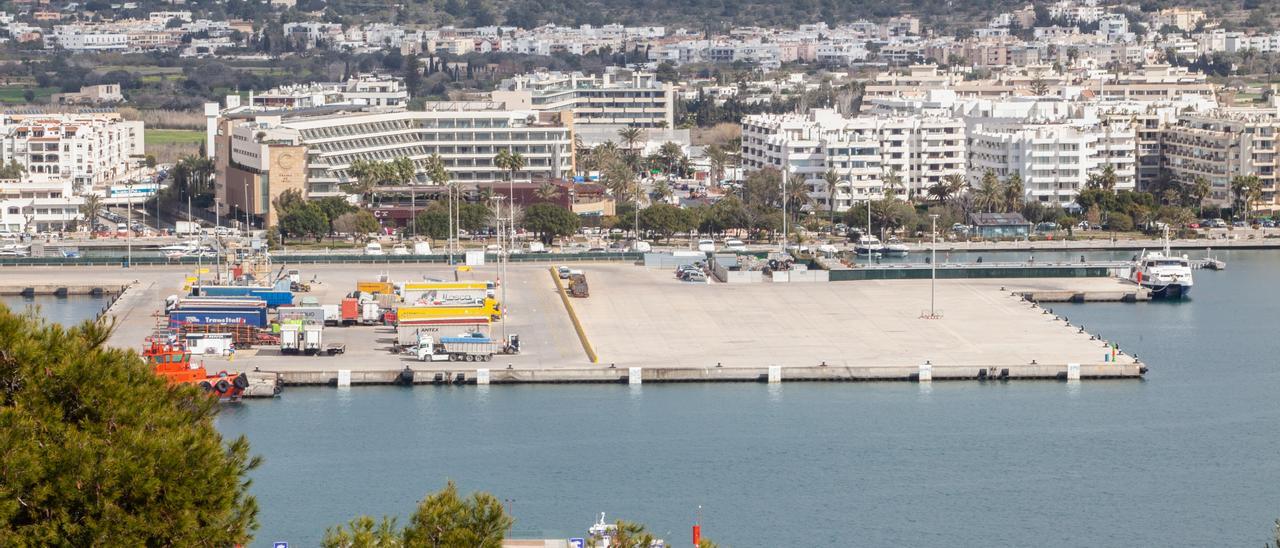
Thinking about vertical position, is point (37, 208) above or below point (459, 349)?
above

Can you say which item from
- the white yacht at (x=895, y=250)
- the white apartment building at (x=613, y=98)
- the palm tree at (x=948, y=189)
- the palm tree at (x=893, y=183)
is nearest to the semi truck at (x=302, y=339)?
the white yacht at (x=895, y=250)

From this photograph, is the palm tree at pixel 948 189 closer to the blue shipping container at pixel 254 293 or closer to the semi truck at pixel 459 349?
the blue shipping container at pixel 254 293

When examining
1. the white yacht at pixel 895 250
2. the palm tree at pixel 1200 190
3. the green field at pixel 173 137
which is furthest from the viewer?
the green field at pixel 173 137

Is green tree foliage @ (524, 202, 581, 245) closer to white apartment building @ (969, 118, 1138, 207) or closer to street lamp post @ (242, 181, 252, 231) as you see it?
street lamp post @ (242, 181, 252, 231)

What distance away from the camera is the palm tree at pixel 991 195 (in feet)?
262

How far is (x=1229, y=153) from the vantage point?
8406cm

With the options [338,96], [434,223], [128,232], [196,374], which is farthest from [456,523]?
[338,96]

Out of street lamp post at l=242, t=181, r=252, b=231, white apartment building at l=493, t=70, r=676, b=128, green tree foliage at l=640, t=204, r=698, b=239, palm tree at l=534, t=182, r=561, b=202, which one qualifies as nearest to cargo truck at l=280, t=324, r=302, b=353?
green tree foliage at l=640, t=204, r=698, b=239

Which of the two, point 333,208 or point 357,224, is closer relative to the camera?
point 357,224

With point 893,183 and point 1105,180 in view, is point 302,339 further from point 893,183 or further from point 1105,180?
point 1105,180

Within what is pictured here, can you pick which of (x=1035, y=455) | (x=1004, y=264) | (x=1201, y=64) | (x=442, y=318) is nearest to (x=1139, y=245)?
(x=1004, y=264)

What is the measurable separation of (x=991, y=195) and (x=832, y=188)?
5476mm

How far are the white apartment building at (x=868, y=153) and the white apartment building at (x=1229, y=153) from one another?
7837 millimetres

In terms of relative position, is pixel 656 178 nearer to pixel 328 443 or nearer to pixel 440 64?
pixel 328 443
